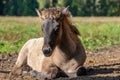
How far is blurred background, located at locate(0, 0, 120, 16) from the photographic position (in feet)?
159

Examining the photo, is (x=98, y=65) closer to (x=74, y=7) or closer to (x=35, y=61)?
(x=35, y=61)

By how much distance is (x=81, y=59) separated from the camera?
936cm

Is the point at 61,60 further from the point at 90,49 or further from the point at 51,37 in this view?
the point at 90,49

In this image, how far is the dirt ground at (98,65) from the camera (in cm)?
910

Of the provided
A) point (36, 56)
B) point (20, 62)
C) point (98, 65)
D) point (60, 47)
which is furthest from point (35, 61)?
point (98, 65)

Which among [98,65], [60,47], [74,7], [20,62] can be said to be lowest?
[74,7]

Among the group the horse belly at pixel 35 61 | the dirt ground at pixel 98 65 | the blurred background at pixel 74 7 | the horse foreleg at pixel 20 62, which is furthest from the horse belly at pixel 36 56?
the blurred background at pixel 74 7

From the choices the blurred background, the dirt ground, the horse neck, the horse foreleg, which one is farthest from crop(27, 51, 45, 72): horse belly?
the blurred background

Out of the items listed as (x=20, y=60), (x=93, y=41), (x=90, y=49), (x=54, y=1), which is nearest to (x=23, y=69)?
(x=20, y=60)

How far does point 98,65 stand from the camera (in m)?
10.8

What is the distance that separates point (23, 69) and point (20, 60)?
25 centimetres

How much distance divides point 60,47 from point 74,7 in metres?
42.2

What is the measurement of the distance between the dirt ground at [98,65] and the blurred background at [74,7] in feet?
112

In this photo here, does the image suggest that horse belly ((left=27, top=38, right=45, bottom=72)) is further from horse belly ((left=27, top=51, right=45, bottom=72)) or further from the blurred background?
the blurred background
